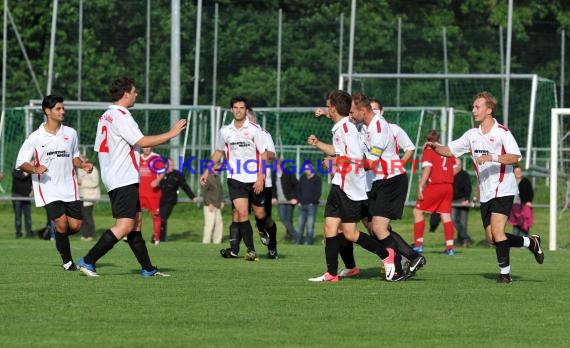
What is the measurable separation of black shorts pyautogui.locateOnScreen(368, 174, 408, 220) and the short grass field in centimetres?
70

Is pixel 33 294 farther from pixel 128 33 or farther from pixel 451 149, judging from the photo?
pixel 128 33

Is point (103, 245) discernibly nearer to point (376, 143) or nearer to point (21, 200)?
point (376, 143)

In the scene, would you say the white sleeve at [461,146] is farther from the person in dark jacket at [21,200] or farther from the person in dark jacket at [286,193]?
the person in dark jacket at [21,200]

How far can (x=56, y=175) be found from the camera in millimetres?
14180

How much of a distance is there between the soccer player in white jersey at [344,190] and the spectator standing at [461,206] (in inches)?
467

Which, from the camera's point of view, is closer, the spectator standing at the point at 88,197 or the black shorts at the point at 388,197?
the black shorts at the point at 388,197

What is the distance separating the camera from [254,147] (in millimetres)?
16609

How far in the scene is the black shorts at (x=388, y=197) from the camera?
43.7 ft

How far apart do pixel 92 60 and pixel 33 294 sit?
2602 centimetres

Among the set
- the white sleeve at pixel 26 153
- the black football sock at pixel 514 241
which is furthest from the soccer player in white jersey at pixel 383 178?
the white sleeve at pixel 26 153

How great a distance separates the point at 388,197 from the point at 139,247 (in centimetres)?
256

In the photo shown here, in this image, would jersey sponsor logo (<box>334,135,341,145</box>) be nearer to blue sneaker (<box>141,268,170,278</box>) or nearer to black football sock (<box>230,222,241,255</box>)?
blue sneaker (<box>141,268,170,278</box>)

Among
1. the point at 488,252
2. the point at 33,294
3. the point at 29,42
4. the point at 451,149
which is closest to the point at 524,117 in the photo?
the point at 488,252

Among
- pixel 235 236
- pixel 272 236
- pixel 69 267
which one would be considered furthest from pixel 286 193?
pixel 69 267
